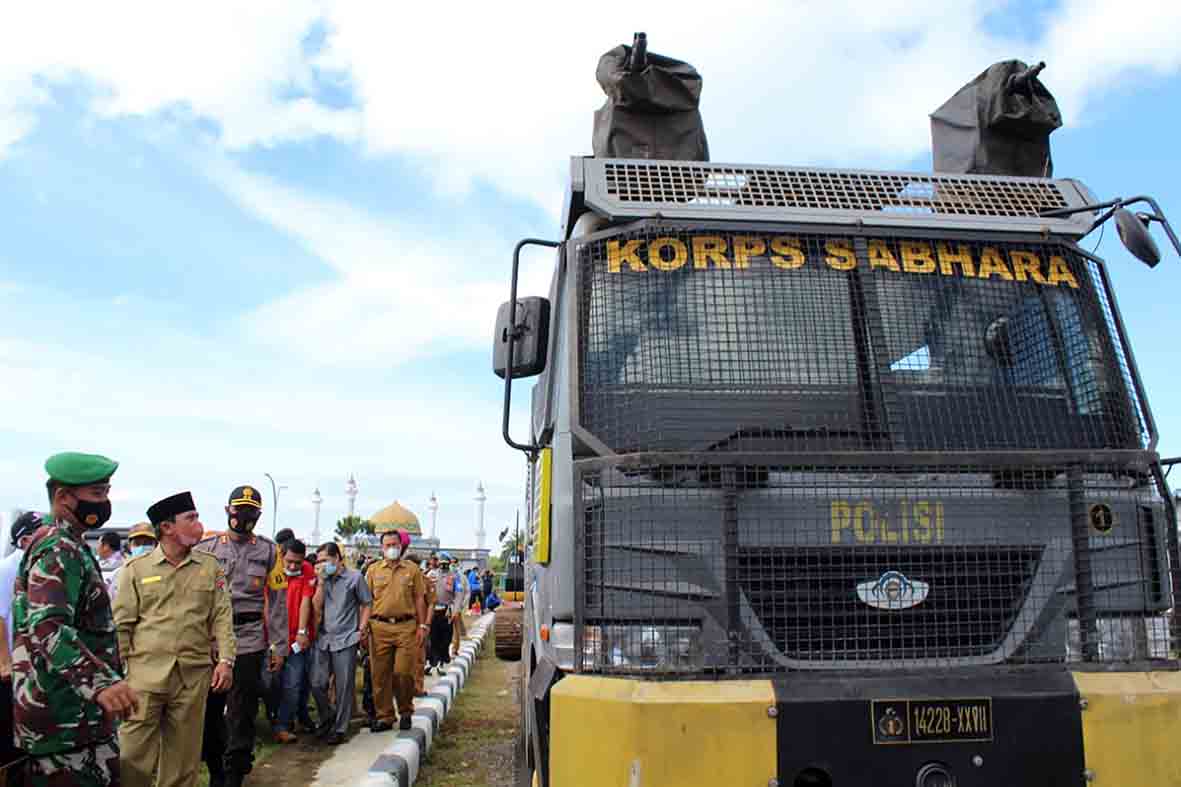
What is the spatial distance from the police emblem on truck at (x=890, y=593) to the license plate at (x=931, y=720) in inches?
13.9

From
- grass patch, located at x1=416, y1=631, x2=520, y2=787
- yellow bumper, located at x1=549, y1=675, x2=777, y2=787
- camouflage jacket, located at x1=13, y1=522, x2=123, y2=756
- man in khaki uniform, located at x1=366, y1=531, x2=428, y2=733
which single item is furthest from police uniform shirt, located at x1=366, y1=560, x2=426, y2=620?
yellow bumper, located at x1=549, y1=675, x2=777, y2=787

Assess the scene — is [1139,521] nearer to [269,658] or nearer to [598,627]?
[598,627]

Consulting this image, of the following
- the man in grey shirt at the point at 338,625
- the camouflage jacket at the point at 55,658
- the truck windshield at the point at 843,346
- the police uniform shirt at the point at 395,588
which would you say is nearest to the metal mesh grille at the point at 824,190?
the truck windshield at the point at 843,346

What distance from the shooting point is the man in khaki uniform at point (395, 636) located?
7383 mm

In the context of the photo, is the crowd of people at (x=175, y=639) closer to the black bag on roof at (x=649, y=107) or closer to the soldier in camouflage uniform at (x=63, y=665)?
the soldier in camouflage uniform at (x=63, y=665)

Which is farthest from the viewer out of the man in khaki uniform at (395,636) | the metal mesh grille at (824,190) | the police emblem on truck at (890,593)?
the man in khaki uniform at (395,636)

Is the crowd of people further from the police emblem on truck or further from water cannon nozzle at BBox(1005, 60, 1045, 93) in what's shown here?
water cannon nozzle at BBox(1005, 60, 1045, 93)

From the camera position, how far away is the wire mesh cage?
3346 mm

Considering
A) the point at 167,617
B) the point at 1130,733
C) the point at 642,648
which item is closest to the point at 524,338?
the point at 642,648

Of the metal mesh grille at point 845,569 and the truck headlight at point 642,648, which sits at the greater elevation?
the metal mesh grille at point 845,569

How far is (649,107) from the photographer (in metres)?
4.71

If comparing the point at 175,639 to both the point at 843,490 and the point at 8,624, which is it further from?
the point at 843,490

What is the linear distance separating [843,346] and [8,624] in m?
4.04

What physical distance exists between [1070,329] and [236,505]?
193 inches
